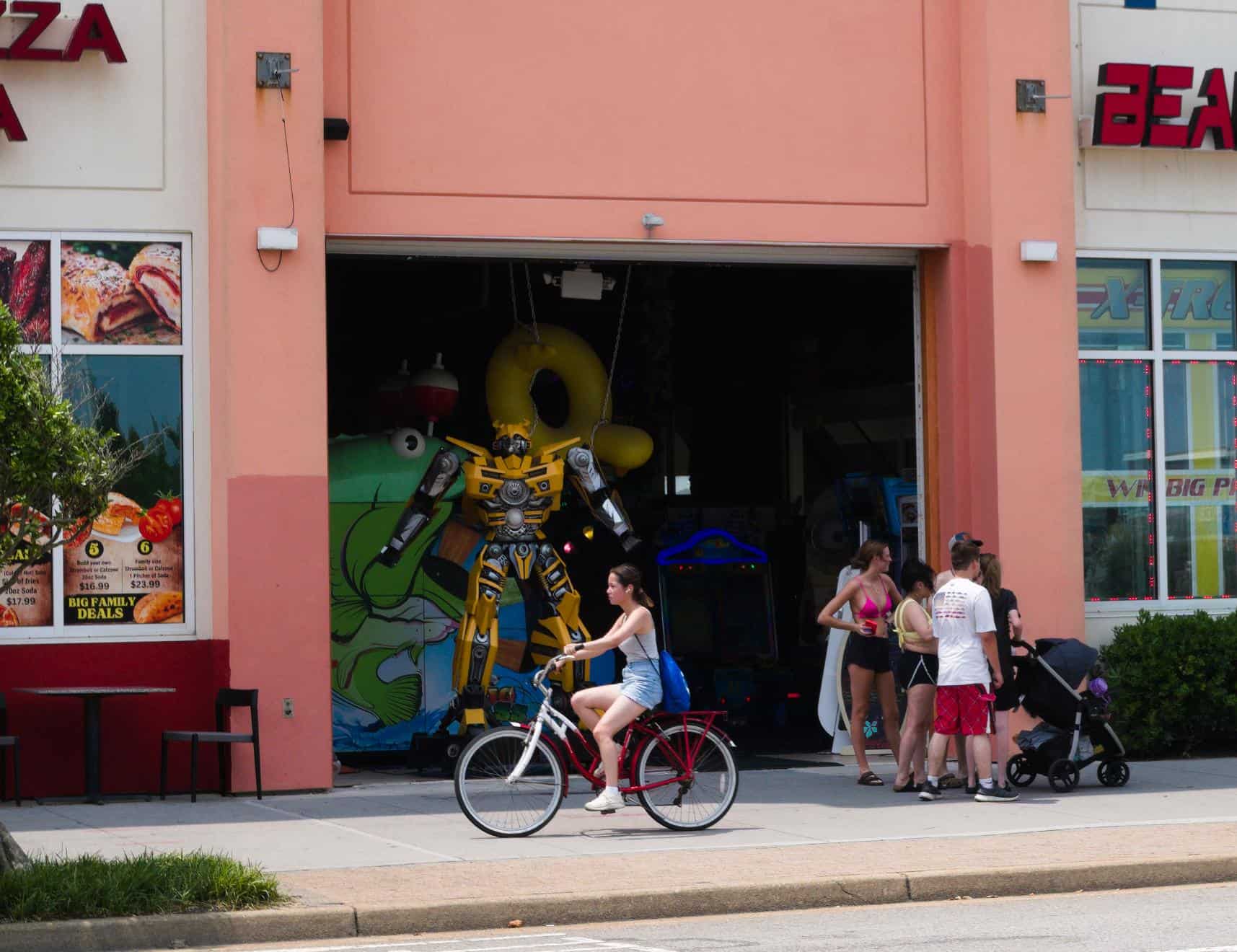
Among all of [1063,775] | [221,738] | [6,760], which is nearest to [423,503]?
[221,738]

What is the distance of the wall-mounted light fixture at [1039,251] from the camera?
1574cm

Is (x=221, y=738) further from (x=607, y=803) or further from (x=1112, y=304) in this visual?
(x=1112, y=304)

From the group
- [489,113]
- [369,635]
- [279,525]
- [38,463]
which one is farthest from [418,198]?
[38,463]

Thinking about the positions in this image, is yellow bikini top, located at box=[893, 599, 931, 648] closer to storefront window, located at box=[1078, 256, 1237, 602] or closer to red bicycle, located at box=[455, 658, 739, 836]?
red bicycle, located at box=[455, 658, 739, 836]

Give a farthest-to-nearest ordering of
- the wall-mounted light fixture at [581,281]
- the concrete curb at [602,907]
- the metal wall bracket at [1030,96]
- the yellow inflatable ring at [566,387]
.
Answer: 1. the yellow inflatable ring at [566,387]
2. the wall-mounted light fixture at [581,281]
3. the metal wall bracket at [1030,96]
4. the concrete curb at [602,907]

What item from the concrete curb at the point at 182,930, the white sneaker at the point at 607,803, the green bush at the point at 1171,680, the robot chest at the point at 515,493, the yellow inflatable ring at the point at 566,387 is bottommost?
the concrete curb at the point at 182,930

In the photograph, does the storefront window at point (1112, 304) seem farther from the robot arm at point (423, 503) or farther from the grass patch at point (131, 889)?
the grass patch at point (131, 889)

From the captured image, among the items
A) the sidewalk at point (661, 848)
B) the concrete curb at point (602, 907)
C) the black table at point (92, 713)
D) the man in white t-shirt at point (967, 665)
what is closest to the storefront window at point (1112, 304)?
the man in white t-shirt at point (967, 665)

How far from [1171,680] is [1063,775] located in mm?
2159

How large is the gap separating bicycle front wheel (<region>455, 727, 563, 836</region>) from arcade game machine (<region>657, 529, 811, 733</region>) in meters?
9.29

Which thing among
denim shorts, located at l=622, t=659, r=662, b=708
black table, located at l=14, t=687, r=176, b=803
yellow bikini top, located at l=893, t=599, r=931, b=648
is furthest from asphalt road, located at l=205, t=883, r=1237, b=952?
black table, located at l=14, t=687, r=176, b=803

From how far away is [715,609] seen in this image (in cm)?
2122

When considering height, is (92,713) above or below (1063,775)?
above

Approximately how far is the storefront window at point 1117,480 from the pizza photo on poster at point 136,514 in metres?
7.85
